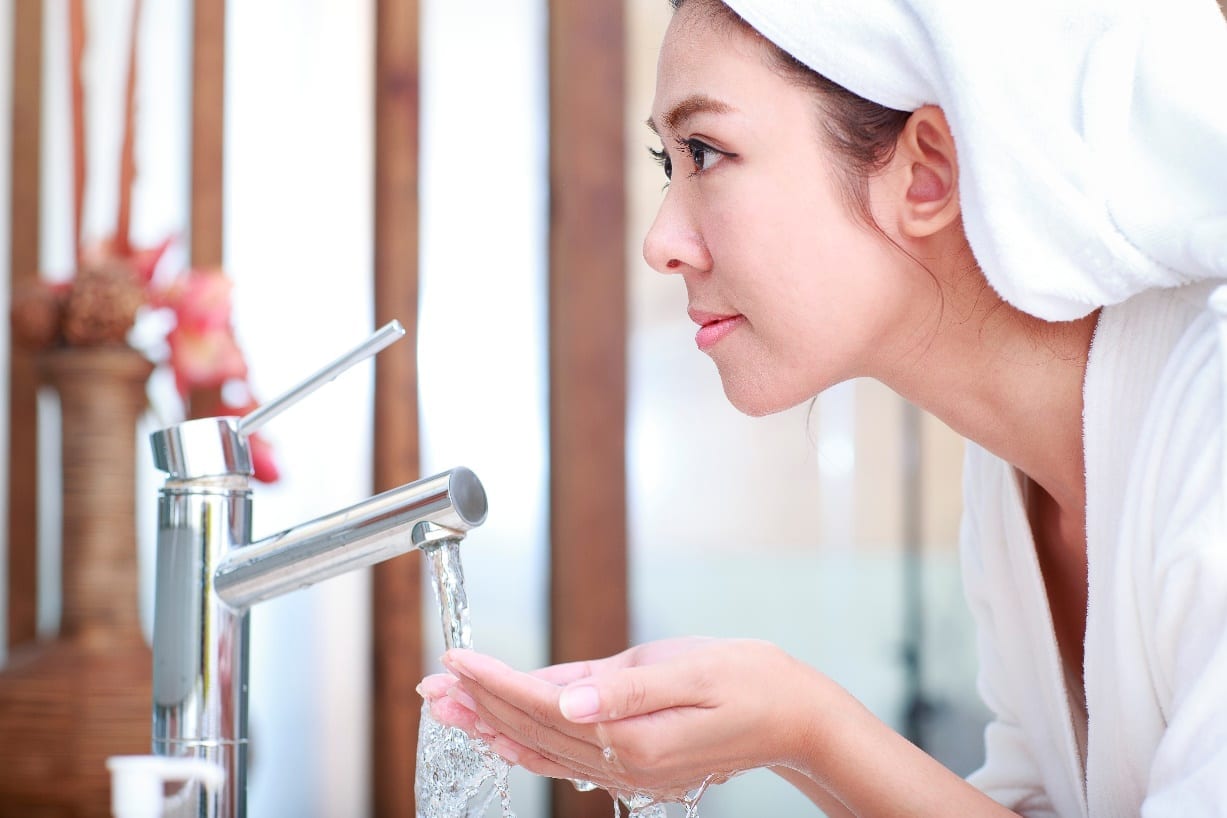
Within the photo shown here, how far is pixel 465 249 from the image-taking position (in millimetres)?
1563

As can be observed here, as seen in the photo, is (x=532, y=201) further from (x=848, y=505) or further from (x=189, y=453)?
(x=189, y=453)

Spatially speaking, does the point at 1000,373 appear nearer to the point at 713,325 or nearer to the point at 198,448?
the point at 713,325

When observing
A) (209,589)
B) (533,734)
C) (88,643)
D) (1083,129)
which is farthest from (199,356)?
(1083,129)

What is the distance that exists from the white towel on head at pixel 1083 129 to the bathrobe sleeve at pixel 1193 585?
60 millimetres

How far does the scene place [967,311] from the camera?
0.77 metres

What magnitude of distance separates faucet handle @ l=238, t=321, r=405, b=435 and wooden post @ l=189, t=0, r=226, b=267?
773 millimetres

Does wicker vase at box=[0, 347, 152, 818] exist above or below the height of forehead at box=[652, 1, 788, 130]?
below

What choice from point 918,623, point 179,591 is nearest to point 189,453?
point 179,591

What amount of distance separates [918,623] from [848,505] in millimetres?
176

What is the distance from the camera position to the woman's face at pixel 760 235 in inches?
28.3

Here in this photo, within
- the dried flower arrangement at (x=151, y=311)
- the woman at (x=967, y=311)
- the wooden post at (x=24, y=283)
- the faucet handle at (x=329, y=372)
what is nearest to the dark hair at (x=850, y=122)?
the woman at (x=967, y=311)

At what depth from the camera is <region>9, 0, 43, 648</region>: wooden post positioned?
1.43 m

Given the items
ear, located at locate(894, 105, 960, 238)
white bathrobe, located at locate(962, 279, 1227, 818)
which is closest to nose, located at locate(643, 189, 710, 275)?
ear, located at locate(894, 105, 960, 238)

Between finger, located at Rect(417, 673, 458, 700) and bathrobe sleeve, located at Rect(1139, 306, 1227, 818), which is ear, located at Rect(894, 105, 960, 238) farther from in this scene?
finger, located at Rect(417, 673, 458, 700)
